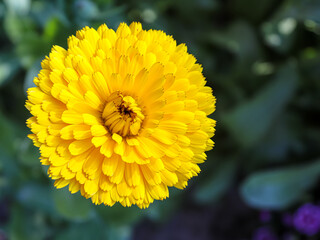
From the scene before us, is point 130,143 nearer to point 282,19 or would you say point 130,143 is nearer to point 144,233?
point 282,19

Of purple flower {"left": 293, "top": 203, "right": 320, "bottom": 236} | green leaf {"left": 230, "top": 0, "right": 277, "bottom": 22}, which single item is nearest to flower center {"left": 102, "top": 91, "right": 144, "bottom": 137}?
purple flower {"left": 293, "top": 203, "right": 320, "bottom": 236}

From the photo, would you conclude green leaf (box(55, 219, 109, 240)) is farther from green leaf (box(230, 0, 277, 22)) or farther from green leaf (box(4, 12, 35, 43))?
green leaf (box(230, 0, 277, 22))

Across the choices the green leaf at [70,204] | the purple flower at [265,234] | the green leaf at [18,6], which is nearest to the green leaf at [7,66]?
the green leaf at [18,6]

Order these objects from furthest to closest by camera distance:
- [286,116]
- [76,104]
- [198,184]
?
1. [198,184]
2. [286,116]
3. [76,104]

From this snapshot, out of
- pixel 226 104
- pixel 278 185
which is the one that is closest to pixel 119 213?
pixel 278 185

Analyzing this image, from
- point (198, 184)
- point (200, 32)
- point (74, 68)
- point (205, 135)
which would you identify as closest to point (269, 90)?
point (200, 32)

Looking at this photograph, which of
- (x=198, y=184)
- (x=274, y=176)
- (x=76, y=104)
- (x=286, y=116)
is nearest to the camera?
(x=76, y=104)

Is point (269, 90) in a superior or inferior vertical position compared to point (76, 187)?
superior
